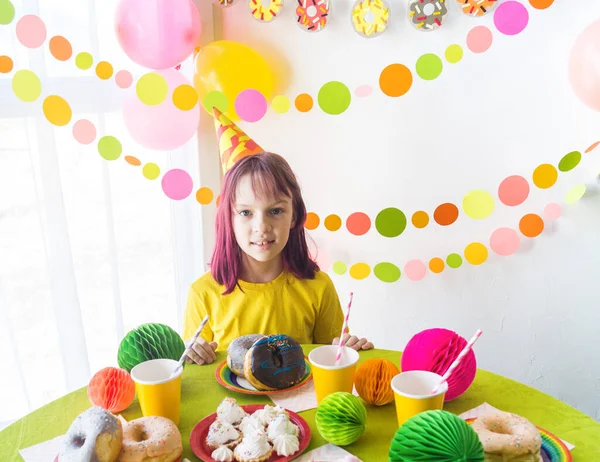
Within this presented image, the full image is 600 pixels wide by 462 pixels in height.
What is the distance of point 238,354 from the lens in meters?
1.10

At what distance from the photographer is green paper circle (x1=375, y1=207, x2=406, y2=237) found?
1763 mm

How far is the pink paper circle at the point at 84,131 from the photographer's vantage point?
158 centimetres

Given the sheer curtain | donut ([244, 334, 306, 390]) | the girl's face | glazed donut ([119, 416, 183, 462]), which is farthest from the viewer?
the sheer curtain

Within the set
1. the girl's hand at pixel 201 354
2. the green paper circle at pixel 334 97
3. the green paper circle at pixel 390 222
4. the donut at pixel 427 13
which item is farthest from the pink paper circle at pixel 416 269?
the girl's hand at pixel 201 354

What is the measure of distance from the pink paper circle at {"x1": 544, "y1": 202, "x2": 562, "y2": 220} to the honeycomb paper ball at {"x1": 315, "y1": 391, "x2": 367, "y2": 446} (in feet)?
3.93

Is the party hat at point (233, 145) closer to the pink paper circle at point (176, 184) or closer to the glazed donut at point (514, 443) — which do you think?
the pink paper circle at point (176, 184)

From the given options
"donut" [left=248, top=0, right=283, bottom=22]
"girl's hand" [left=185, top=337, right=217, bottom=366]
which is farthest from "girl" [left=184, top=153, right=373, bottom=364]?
"donut" [left=248, top=0, right=283, bottom=22]

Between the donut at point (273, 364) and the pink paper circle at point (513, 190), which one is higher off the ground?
the pink paper circle at point (513, 190)

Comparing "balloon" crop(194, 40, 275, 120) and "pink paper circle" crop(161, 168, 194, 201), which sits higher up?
"balloon" crop(194, 40, 275, 120)

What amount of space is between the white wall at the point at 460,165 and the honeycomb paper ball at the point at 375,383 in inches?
40.3

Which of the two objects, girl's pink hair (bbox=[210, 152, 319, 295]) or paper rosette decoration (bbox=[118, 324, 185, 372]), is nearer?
paper rosette decoration (bbox=[118, 324, 185, 372])

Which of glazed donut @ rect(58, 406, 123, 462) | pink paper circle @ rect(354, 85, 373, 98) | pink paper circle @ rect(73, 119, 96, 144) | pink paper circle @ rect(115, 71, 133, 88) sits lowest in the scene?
glazed donut @ rect(58, 406, 123, 462)

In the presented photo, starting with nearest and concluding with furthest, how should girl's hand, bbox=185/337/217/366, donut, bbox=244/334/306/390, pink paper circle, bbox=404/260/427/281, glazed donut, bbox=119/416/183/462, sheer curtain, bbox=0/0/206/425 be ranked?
glazed donut, bbox=119/416/183/462 < donut, bbox=244/334/306/390 < girl's hand, bbox=185/337/217/366 < sheer curtain, bbox=0/0/206/425 < pink paper circle, bbox=404/260/427/281

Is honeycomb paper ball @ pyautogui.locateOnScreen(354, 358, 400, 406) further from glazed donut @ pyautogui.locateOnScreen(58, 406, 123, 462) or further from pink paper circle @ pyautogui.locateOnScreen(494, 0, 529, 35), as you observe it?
pink paper circle @ pyautogui.locateOnScreen(494, 0, 529, 35)
